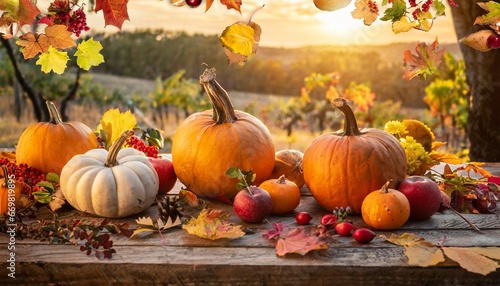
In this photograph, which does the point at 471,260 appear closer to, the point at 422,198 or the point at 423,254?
the point at 423,254

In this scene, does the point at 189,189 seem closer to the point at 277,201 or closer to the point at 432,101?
the point at 277,201

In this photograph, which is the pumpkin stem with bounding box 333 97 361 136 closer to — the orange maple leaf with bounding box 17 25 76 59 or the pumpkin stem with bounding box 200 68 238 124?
the pumpkin stem with bounding box 200 68 238 124

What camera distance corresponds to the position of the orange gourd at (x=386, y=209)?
181 cm

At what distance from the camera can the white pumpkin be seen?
1.94 metres

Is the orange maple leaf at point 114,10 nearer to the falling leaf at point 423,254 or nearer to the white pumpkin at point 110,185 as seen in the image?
the white pumpkin at point 110,185

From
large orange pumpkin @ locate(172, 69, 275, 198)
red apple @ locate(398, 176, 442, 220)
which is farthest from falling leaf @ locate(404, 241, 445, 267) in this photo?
large orange pumpkin @ locate(172, 69, 275, 198)

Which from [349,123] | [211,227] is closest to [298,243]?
[211,227]

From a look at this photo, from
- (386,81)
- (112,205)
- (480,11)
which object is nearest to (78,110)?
(386,81)

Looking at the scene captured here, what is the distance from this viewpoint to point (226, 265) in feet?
5.04

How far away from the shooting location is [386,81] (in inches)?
404

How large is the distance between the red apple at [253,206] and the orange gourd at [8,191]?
73 centimetres

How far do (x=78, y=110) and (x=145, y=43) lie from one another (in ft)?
10.6

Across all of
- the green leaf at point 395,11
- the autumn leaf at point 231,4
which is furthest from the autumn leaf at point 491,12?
the autumn leaf at point 231,4

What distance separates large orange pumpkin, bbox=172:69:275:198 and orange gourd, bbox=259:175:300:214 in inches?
6.5
